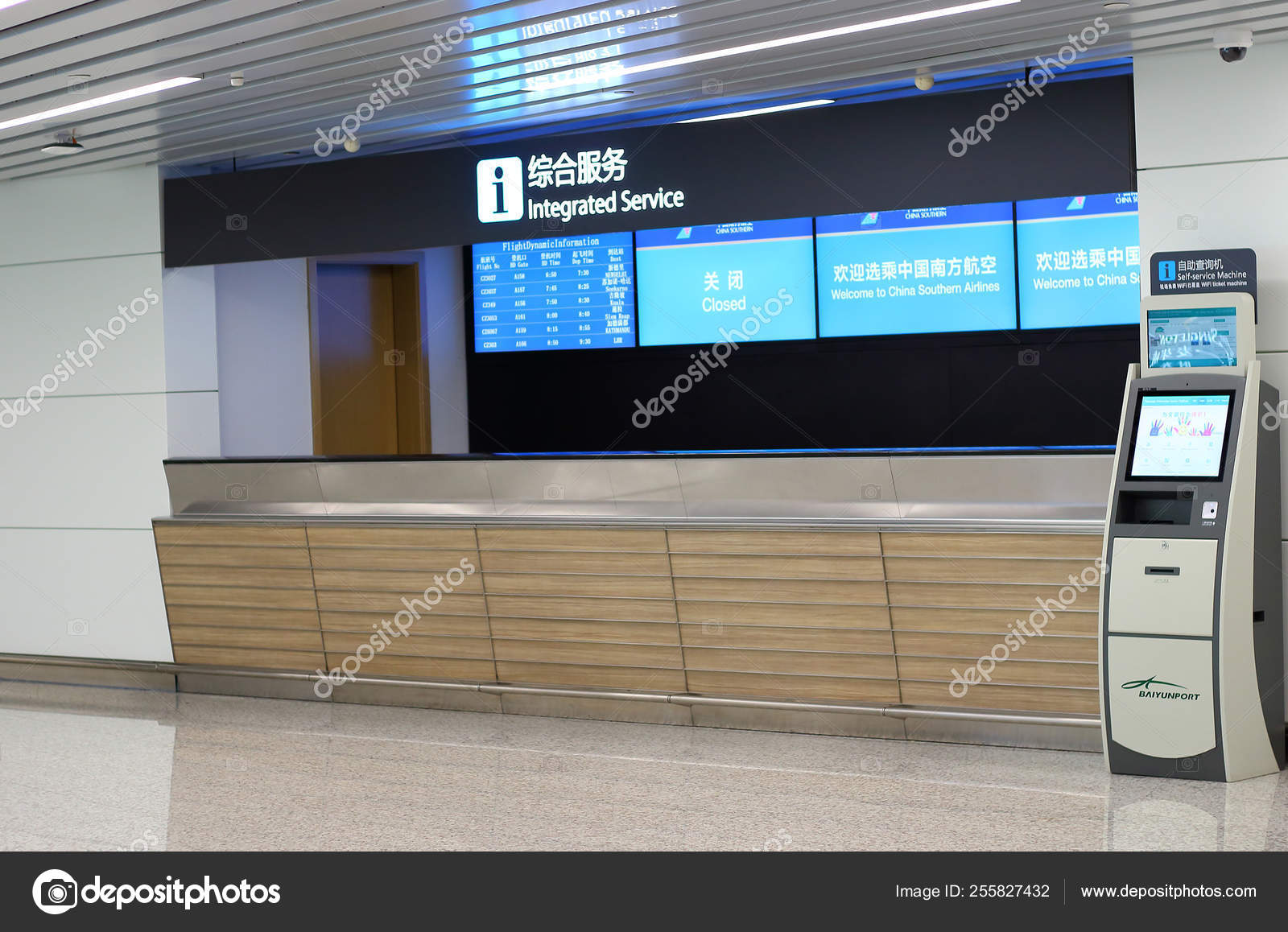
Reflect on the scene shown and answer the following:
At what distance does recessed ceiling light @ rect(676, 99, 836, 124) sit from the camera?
19.1ft

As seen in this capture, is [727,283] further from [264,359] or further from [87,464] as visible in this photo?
[87,464]

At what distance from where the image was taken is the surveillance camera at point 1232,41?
4.88m

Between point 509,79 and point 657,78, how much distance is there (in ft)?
2.13

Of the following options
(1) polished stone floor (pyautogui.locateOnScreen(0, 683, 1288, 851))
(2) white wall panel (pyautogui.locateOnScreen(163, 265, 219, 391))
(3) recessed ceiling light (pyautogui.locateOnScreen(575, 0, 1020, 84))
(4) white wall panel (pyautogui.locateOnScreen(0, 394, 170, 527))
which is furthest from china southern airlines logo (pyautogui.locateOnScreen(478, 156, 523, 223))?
(1) polished stone floor (pyautogui.locateOnScreen(0, 683, 1288, 851))

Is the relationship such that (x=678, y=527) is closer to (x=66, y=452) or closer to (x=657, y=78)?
(x=657, y=78)

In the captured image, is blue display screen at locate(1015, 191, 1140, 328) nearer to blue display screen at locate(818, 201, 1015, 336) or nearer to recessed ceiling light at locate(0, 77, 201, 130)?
blue display screen at locate(818, 201, 1015, 336)

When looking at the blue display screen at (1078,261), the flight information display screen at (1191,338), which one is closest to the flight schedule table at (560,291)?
the blue display screen at (1078,261)

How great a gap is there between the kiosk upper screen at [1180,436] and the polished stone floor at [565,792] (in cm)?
118

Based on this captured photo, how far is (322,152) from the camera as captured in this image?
702 cm

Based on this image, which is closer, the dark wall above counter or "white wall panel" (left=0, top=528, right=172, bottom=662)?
the dark wall above counter
